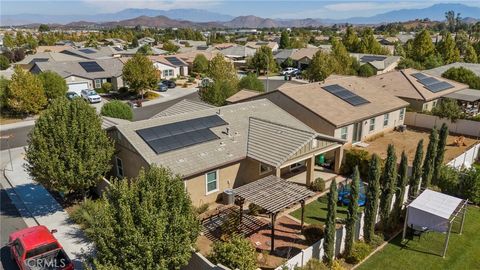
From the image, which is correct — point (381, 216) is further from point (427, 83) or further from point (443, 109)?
point (427, 83)

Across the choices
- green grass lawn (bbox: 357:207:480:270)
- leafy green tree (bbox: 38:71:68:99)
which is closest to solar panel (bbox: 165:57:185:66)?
leafy green tree (bbox: 38:71:68:99)

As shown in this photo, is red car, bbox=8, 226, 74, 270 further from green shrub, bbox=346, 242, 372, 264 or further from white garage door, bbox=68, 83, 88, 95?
white garage door, bbox=68, 83, 88, 95

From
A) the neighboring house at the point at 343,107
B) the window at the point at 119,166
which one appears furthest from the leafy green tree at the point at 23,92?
the neighboring house at the point at 343,107

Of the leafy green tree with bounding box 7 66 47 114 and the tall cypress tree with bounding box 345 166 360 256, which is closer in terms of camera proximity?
the tall cypress tree with bounding box 345 166 360 256

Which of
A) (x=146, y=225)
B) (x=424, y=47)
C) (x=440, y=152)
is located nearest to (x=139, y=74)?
(x=440, y=152)

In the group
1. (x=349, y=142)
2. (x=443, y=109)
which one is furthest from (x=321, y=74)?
(x=349, y=142)

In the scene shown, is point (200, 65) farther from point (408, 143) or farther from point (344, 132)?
point (408, 143)

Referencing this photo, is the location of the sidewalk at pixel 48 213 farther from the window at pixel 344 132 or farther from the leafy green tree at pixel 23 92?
the window at pixel 344 132
